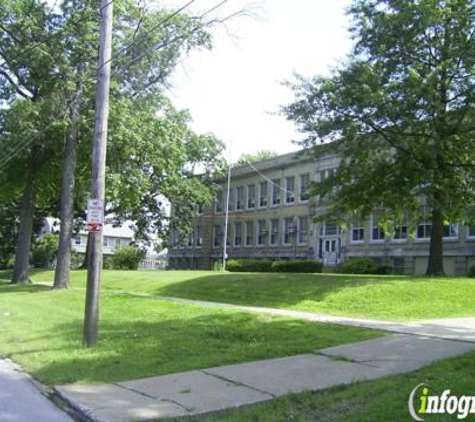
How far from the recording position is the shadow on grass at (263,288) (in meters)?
18.8

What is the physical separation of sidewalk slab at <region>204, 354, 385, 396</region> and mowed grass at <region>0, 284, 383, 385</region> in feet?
1.77

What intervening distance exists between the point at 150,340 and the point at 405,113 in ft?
44.4


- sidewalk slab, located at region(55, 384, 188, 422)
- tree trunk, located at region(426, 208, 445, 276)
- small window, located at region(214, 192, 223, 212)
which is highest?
small window, located at region(214, 192, 223, 212)

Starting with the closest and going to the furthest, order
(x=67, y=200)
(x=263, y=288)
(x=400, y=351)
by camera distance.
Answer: (x=400, y=351) → (x=263, y=288) → (x=67, y=200)

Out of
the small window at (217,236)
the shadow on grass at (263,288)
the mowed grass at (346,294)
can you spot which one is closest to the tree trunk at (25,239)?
the mowed grass at (346,294)

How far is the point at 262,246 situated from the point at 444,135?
37577 mm

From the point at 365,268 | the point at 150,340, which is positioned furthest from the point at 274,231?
the point at 150,340

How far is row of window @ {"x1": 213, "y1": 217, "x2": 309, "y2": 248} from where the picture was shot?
54.1m

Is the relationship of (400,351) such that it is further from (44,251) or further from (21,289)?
(44,251)

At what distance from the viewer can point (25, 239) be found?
31.1m

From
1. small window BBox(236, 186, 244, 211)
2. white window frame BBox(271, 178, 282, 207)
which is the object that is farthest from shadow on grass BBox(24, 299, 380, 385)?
small window BBox(236, 186, 244, 211)

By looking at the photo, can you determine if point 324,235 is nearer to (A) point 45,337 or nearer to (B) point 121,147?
(B) point 121,147

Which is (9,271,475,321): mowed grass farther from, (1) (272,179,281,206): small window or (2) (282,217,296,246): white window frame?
(1) (272,179,281,206): small window

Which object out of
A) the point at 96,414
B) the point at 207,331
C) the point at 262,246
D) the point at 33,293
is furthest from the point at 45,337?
the point at 262,246
